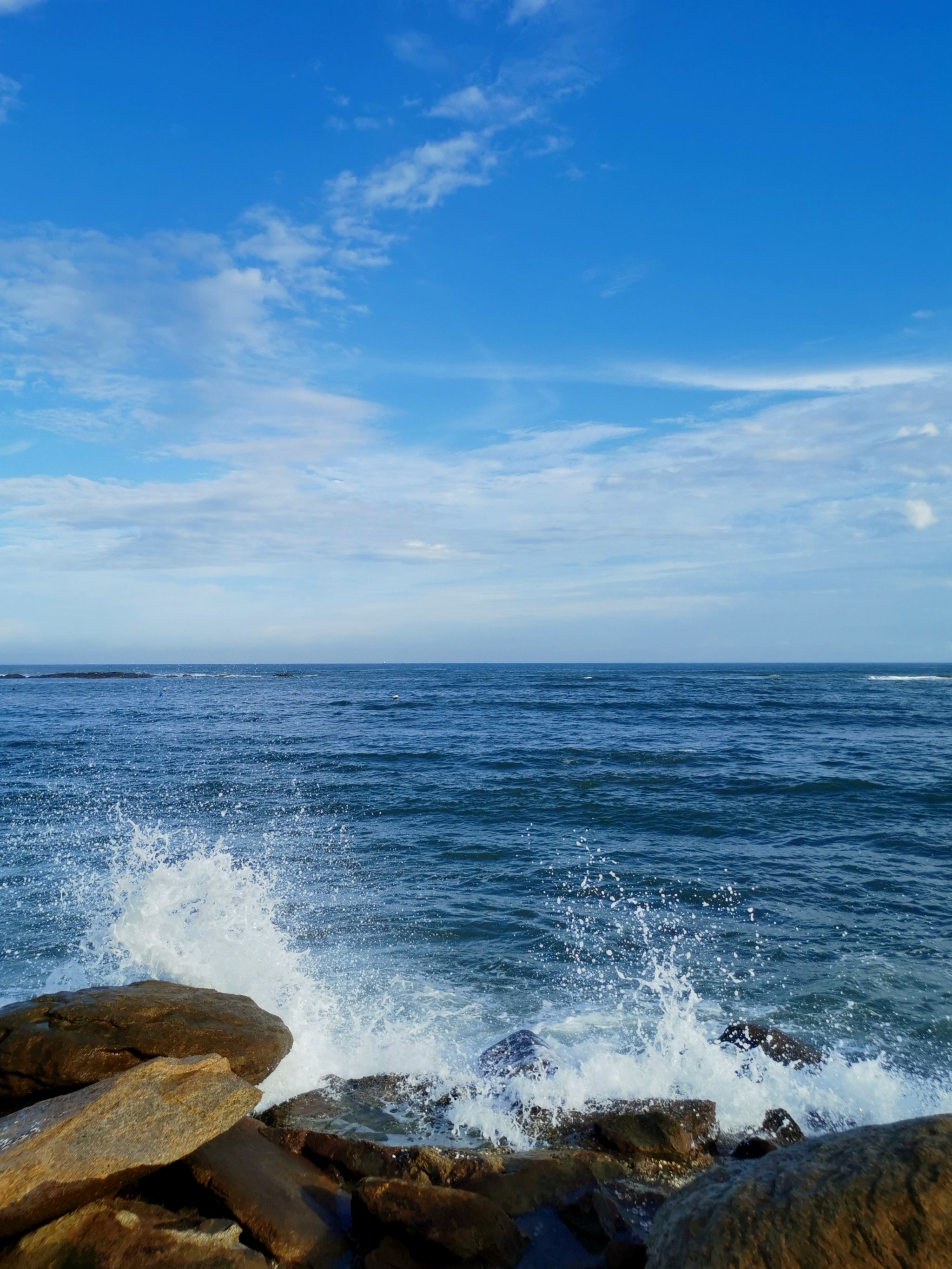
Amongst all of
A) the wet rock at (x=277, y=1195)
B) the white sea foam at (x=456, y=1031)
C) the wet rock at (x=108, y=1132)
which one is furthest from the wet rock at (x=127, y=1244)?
the white sea foam at (x=456, y=1031)

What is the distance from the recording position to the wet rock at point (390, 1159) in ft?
18.8

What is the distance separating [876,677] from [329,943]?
4446 inches

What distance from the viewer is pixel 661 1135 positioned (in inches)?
254

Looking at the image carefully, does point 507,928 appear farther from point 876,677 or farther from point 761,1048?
point 876,677

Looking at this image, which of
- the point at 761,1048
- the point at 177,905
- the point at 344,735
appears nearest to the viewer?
the point at 761,1048

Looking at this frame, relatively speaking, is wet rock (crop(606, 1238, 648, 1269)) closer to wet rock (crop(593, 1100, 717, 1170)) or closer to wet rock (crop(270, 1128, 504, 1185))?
wet rock (crop(270, 1128, 504, 1185))

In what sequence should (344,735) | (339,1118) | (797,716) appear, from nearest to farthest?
(339,1118) → (344,735) → (797,716)

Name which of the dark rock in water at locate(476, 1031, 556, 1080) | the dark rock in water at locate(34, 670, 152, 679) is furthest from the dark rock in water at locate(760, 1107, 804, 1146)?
the dark rock in water at locate(34, 670, 152, 679)

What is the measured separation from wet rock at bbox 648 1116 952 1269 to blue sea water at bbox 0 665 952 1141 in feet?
9.93

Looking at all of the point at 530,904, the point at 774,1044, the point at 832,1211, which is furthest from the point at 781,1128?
the point at 530,904

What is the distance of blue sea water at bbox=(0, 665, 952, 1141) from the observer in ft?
27.7

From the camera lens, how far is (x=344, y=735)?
4025cm

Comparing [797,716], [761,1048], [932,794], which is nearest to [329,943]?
[761,1048]

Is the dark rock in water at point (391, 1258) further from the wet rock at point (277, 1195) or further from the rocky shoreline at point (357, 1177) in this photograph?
the wet rock at point (277, 1195)
